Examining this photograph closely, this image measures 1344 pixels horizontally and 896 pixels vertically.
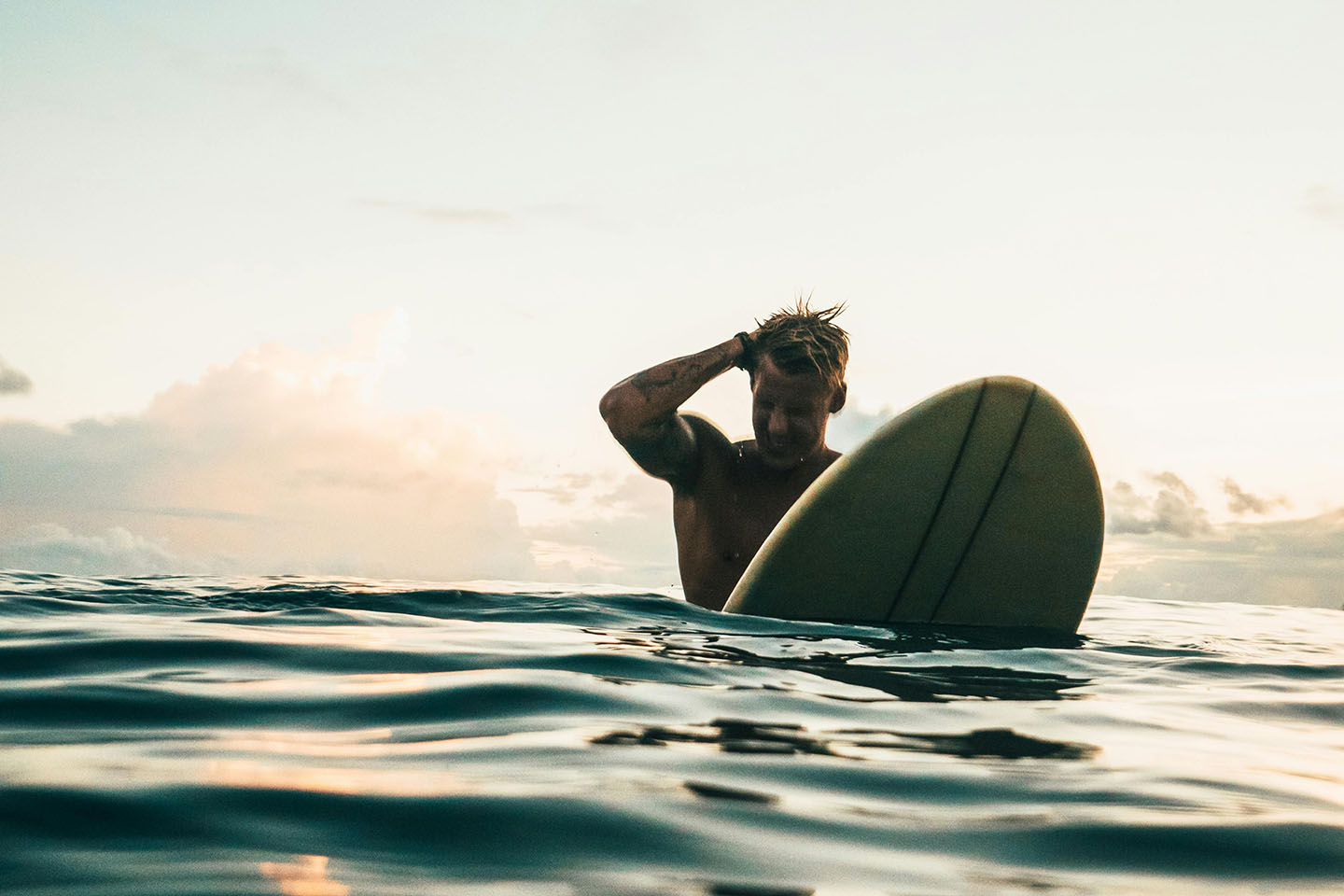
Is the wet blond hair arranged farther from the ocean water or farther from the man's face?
the ocean water

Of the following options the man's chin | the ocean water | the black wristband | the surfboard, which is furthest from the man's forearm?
the ocean water

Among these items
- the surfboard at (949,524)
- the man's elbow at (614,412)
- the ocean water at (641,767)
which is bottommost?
the ocean water at (641,767)

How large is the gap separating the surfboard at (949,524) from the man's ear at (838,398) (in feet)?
2.06

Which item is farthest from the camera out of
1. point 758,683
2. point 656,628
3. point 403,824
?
point 656,628

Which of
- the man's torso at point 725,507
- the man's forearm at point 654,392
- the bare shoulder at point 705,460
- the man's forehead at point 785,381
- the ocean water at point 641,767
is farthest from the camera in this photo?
the bare shoulder at point 705,460

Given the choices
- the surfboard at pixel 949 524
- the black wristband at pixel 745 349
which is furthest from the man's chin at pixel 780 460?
the surfboard at pixel 949 524

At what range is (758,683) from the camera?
2.37 metres

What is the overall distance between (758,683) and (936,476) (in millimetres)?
1857

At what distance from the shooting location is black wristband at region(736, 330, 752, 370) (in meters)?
4.46

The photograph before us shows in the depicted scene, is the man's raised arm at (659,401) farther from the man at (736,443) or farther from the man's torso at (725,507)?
the man's torso at (725,507)

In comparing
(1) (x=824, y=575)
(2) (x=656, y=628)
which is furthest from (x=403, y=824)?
(1) (x=824, y=575)

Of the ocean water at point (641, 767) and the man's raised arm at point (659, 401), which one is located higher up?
the man's raised arm at point (659, 401)

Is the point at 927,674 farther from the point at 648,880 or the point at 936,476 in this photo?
the point at 648,880

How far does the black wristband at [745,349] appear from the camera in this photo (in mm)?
4465
